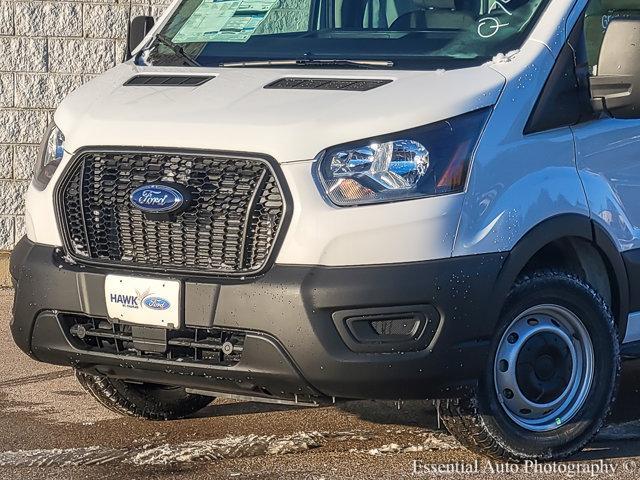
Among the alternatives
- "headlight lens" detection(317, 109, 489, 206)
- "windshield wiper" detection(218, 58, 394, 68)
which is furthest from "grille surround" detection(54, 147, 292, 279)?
"windshield wiper" detection(218, 58, 394, 68)

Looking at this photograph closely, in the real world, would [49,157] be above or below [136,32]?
below

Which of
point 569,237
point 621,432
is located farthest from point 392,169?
point 621,432

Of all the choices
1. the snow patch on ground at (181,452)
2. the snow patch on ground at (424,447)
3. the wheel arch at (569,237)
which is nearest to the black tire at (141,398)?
the snow patch on ground at (181,452)

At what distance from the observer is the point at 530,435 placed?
5375mm

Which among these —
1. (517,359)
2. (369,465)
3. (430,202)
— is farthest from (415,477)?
A: (430,202)

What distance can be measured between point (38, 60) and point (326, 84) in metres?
4.72

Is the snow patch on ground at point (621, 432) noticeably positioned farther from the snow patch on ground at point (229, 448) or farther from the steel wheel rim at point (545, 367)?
the snow patch on ground at point (229, 448)

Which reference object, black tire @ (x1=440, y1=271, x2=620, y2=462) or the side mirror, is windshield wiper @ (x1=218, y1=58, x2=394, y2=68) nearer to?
the side mirror

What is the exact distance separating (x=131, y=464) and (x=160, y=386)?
0.79 meters

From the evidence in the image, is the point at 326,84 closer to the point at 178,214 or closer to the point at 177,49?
the point at 178,214

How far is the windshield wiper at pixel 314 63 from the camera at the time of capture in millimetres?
5480

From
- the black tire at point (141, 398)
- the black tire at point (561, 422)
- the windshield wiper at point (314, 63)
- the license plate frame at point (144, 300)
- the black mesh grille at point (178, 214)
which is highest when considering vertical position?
the windshield wiper at point (314, 63)

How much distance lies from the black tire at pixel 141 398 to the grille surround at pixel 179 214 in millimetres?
904

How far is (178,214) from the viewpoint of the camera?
5.08 m
